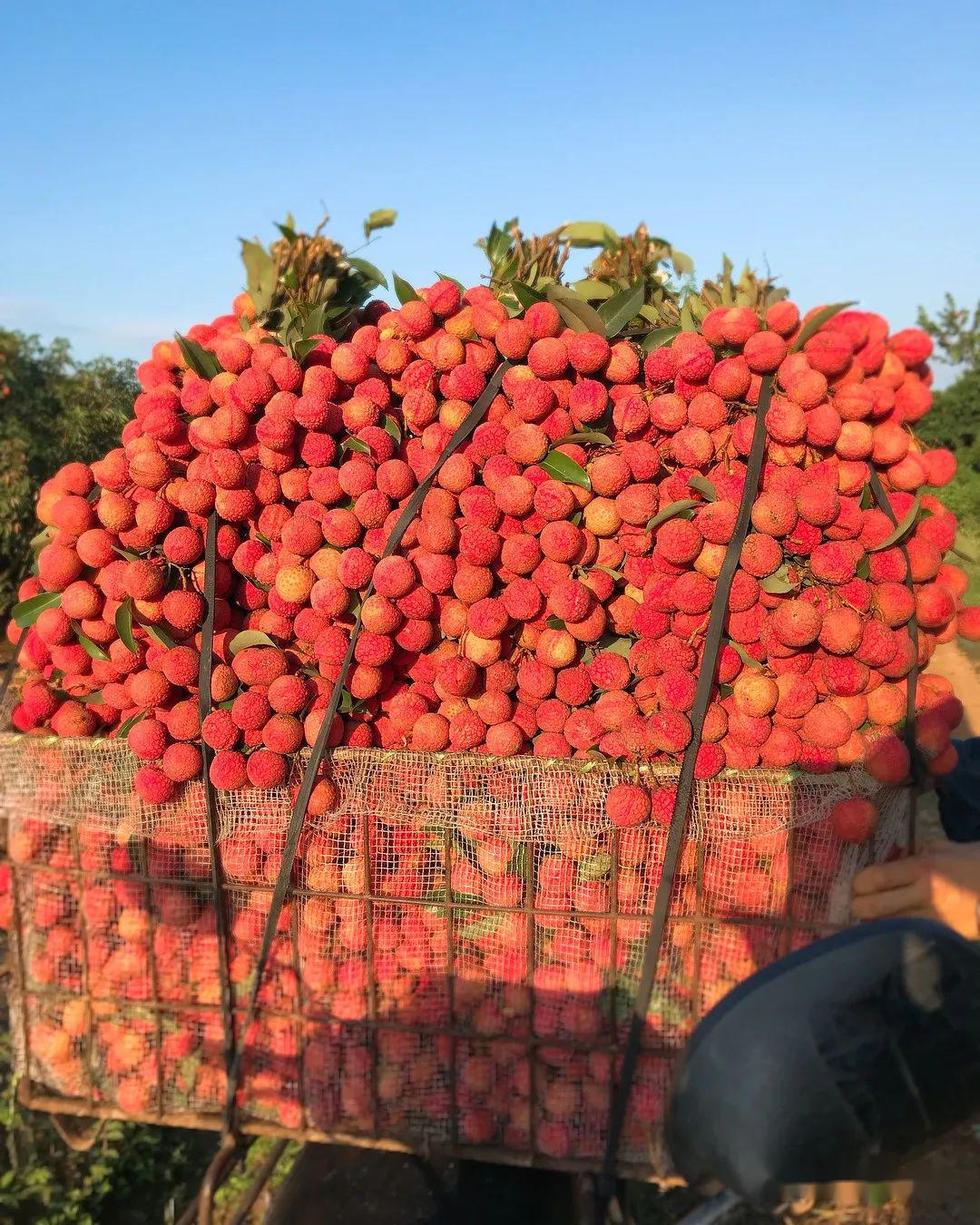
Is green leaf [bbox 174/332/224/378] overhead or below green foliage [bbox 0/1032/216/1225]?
overhead

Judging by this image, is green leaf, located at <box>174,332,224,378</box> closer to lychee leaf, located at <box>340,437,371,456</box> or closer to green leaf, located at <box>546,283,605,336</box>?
lychee leaf, located at <box>340,437,371,456</box>

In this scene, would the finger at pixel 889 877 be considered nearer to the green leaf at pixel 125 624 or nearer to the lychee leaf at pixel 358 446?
the lychee leaf at pixel 358 446

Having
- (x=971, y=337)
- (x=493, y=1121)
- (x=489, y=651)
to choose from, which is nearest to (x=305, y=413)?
(x=489, y=651)

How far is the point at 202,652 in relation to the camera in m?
1.62

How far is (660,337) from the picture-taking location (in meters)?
1.75

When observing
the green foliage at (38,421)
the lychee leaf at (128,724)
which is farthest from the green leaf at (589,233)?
the green foliage at (38,421)

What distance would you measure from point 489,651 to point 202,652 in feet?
1.83

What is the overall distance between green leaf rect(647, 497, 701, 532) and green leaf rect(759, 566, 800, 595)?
19cm

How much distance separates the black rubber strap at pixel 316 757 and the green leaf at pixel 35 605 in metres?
0.65

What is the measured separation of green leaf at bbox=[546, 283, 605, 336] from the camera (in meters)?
1.72

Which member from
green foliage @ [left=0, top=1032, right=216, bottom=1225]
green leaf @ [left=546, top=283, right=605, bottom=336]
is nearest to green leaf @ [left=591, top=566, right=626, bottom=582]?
green leaf @ [left=546, top=283, right=605, bottom=336]

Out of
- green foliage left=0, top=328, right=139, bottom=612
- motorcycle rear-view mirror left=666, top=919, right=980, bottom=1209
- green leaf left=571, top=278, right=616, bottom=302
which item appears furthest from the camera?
green foliage left=0, top=328, right=139, bottom=612

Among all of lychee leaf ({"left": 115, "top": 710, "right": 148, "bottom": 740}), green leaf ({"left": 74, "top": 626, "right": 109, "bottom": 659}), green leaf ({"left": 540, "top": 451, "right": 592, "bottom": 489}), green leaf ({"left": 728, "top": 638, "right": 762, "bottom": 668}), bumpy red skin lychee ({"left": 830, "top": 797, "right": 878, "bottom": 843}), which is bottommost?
bumpy red skin lychee ({"left": 830, "top": 797, "right": 878, "bottom": 843})

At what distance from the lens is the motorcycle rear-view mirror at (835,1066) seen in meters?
0.75
